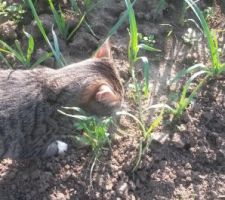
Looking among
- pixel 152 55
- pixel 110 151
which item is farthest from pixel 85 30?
pixel 110 151

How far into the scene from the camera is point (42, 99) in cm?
283

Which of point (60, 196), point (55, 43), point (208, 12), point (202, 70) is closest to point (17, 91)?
point (55, 43)

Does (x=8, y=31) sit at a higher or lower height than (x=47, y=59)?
higher

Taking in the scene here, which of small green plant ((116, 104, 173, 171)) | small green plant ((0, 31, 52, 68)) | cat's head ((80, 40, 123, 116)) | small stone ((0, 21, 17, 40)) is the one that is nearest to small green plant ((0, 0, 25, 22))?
small stone ((0, 21, 17, 40))

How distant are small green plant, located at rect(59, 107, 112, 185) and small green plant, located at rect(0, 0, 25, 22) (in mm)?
1057

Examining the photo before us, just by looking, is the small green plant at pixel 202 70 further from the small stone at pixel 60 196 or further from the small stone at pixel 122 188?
the small stone at pixel 60 196

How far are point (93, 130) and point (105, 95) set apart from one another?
28 centimetres

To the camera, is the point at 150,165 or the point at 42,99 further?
the point at 150,165

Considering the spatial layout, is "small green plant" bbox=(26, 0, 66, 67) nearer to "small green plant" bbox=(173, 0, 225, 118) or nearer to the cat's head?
the cat's head

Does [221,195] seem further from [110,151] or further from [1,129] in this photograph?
[1,129]

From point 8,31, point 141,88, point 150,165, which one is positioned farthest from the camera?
point 8,31

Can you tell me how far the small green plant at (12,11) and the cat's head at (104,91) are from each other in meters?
0.87

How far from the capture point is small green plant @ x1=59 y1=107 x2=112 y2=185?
2.72 m

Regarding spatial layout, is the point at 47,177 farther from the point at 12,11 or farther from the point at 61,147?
the point at 12,11
